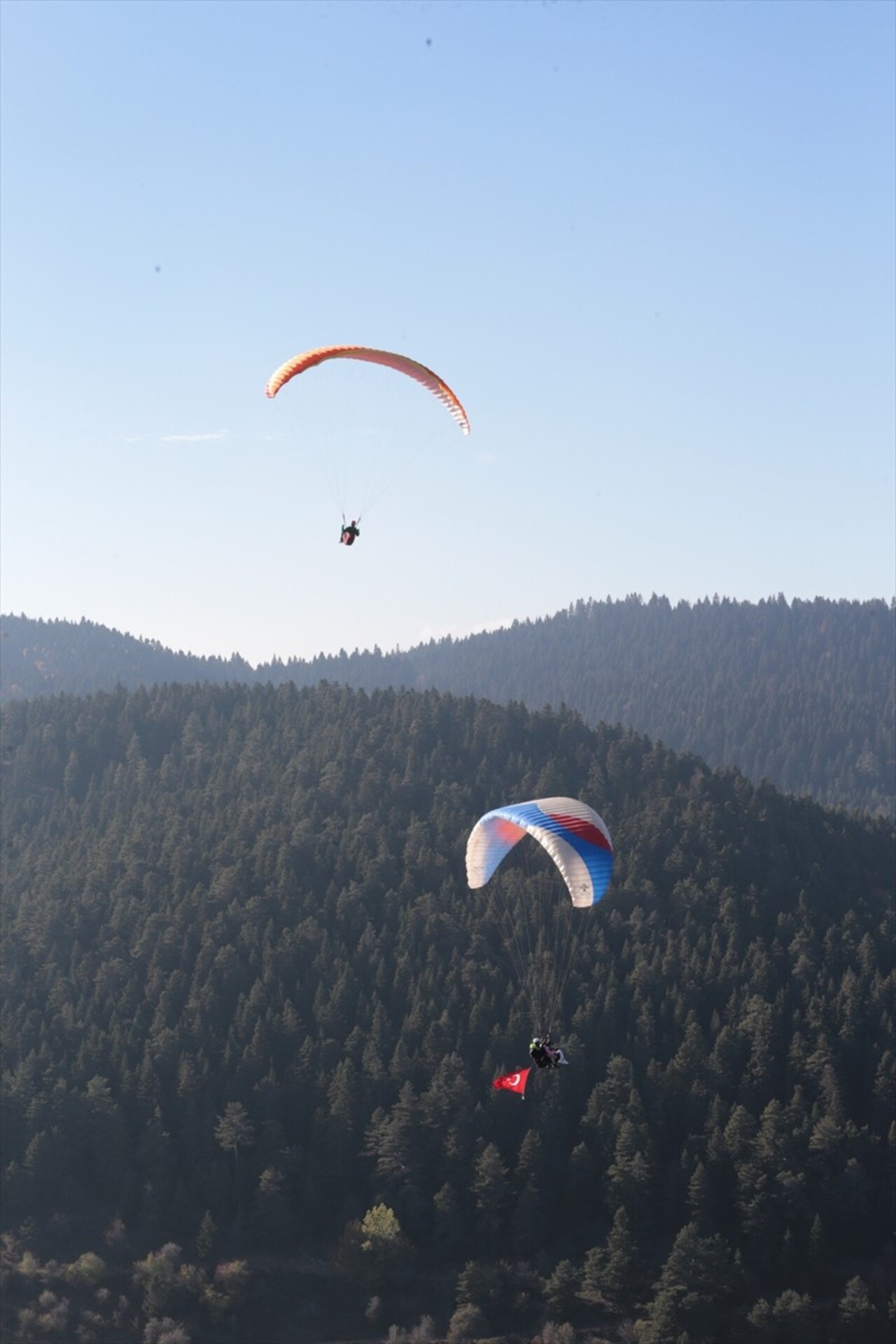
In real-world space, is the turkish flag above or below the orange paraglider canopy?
below

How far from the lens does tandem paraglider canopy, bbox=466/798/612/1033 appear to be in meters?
47.8

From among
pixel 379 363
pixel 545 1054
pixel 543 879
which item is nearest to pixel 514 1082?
pixel 545 1054

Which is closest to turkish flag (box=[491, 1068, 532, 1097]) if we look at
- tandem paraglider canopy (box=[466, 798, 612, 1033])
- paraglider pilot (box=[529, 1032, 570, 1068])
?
tandem paraglider canopy (box=[466, 798, 612, 1033])

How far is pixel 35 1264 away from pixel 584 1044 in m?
33.1

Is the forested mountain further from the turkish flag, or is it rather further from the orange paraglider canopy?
the orange paraglider canopy

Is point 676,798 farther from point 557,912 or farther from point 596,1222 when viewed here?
point 596,1222

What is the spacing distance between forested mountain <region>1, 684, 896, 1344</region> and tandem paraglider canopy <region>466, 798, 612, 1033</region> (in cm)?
144

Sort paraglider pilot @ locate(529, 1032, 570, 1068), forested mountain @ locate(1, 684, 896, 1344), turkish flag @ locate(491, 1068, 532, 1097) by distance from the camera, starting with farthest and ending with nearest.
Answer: forested mountain @ locate(1, 684, 896, 1344) < turkish flag @ locate(491, 1068, 532, 1097) < paraglider pilot @ locate(529, 1032, 570, 1068)

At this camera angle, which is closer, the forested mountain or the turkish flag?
the turkish flag

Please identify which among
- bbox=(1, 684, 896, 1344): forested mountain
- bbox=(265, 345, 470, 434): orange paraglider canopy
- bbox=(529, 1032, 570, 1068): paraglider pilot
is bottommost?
bbox=(1, 684, 896, 1344): forested mountain

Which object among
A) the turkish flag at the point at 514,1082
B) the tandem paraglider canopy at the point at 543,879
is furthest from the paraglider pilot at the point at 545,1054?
the turkish flag at the point at 514,1082

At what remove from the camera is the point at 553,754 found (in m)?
142

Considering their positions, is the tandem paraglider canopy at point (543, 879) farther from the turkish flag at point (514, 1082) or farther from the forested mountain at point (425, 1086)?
the turkish flag at point (514, 1082)

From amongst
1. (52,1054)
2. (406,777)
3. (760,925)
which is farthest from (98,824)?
(760,925)
